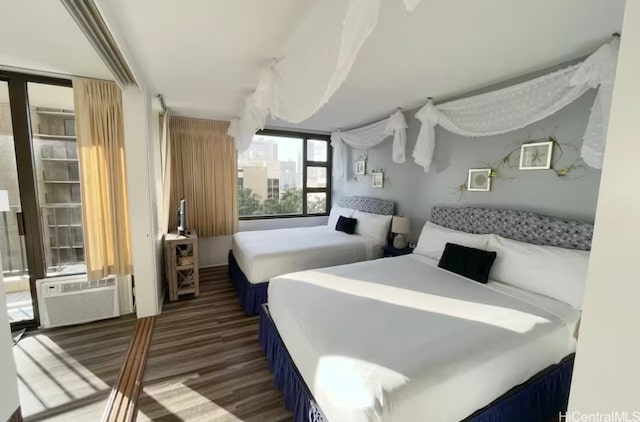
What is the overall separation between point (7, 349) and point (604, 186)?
1433 millimetres

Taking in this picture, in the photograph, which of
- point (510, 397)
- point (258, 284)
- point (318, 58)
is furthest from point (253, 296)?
point (318, 58)

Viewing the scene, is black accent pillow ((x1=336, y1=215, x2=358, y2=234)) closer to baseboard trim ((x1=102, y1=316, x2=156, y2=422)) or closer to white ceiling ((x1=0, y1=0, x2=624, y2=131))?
white ceiling ((x1=0, y1=0, x2=624, y2=131))

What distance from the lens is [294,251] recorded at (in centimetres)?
291

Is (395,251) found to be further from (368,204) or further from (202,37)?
(202,37)

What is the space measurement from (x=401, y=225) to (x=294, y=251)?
135 centimetres

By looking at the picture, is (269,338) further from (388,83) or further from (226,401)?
(388,83)

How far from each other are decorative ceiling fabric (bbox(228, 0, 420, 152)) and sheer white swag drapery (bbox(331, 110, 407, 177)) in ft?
→ 5.81

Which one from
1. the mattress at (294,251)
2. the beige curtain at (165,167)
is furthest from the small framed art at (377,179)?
the beige curtain at (165,167)

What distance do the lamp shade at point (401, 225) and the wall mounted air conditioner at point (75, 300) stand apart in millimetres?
3108

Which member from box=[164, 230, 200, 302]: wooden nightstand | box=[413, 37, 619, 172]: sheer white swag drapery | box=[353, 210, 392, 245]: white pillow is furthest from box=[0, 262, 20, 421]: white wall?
box=[353, 210, 392, 245]: white pillow

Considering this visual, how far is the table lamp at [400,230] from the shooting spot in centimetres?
322

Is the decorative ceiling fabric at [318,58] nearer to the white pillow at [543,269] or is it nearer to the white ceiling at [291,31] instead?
the white ceiling at [291,31]

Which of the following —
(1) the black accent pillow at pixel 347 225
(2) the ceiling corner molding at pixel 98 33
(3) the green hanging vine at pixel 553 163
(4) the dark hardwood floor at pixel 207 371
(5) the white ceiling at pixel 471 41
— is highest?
(5) the white ceiling at pixel 471 41

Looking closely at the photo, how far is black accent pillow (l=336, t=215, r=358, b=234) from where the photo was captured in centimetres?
379
